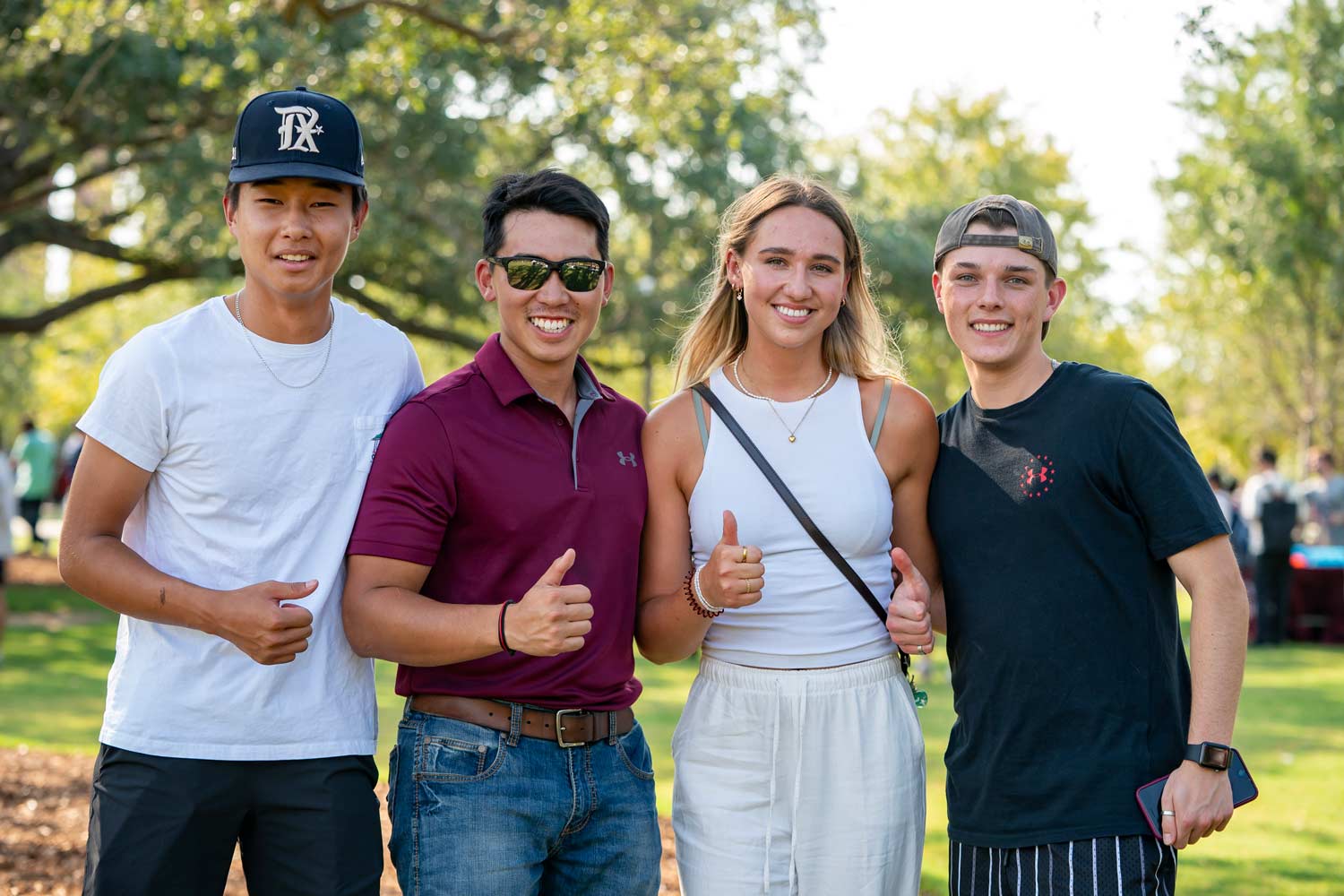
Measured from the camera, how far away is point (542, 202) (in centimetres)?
371

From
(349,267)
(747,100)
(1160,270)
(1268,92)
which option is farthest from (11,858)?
(1160,270)

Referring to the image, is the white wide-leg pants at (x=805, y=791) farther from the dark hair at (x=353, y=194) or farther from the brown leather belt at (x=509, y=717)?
the dark hair at (x=353, y=194)

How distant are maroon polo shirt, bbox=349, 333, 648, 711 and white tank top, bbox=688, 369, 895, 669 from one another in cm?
29

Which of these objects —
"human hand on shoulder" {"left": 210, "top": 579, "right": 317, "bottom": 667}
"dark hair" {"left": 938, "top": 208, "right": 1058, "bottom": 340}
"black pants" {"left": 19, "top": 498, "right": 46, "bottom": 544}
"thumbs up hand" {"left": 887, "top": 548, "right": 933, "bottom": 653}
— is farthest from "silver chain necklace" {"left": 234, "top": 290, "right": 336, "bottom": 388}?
"black pants" {"left": 19, "top": 498, "right": 46, "bottom": 544}

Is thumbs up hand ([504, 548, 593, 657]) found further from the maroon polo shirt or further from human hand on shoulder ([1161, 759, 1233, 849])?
human hand on shoulder ([1161, 759, 1233, 849])

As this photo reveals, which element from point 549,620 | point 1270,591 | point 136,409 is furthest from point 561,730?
point 1270,591

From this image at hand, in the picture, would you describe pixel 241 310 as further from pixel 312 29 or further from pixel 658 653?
pixel 312 29

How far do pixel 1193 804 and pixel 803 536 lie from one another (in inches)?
48.6

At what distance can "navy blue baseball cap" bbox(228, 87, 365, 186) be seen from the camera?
3420 mm

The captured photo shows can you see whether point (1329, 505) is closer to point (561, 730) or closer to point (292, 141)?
point (561, 730)

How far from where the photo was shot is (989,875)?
3.61 metres

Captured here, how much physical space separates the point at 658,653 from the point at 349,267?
12.7m

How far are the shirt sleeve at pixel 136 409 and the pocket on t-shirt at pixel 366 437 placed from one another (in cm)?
47

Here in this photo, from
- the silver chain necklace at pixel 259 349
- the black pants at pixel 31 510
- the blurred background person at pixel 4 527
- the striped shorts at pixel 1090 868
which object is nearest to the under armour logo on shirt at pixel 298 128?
the silver chain necklace at pixel 259 349
